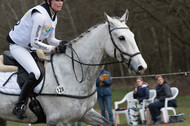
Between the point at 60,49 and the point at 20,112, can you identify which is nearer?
the point at 20,112

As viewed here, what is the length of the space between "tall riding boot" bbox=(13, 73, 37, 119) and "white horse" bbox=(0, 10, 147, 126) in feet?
0.48

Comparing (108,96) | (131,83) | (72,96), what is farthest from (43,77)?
(131,83)

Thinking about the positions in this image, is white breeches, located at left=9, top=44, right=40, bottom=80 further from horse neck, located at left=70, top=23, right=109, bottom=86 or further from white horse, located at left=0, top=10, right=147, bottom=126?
horse neck, located at left=70, top=23, right=109, bottom=86

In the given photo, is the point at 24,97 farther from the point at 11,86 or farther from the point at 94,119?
the point at 94,119

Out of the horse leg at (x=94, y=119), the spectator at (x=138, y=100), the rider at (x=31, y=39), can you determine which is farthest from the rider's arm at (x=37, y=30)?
the spectator at (x=138, y=100)

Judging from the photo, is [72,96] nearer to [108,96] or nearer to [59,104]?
[59,104]

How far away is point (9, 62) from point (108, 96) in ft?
18.2

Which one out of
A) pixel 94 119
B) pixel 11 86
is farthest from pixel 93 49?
pixel 11 86

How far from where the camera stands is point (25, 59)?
18.1 feet

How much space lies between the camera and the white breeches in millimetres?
5434

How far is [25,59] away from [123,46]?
1.57 metres

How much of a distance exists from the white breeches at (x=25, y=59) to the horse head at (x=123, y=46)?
3.84ft

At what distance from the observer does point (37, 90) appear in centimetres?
550

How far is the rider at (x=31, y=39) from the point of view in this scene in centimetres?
540
